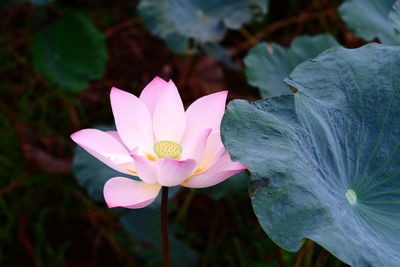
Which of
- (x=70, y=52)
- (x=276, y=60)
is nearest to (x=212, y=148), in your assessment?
(x=276, y=60)

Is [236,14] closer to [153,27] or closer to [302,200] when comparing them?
[153,27]

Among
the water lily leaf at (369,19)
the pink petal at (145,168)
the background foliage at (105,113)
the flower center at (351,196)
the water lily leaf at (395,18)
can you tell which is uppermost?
the water lily leaf at (395,18)

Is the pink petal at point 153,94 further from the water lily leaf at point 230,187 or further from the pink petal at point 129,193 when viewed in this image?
the water lily leaf at point 230,187

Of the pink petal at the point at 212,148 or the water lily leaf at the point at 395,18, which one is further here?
the water lily leaf at the point at 395,18

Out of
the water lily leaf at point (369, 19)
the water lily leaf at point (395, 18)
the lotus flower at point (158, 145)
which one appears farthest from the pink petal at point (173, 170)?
the water lily leaf at point (369, 19)

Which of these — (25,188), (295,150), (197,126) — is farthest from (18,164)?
(295,150)

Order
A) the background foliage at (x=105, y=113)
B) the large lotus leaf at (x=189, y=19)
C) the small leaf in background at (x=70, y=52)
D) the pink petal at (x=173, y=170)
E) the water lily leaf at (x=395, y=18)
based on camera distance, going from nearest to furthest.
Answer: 1. the pink petal at (x=173, y=170)
2. the water lily leaf at (x=395, y=18)
3. the background foliage at (x=105, y=113)
4. the large lotus leaf at (x=189, y=19)
5. the small leaf in background at (x=70, y=52)

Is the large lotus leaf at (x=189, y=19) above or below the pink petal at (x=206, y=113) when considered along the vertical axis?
below
